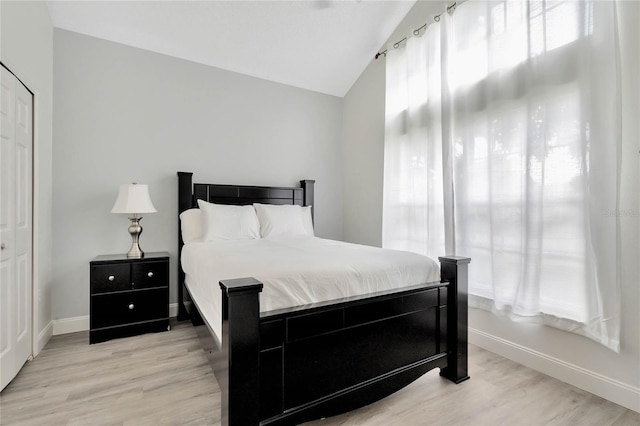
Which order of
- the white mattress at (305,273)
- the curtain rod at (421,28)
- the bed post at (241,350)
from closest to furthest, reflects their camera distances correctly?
the bed post at (241,350)
the white mattress at (305,273)
the curtain rod at (421,28)

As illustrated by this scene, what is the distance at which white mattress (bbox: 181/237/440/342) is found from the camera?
1554 mm

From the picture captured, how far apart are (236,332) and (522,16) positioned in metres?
2.87

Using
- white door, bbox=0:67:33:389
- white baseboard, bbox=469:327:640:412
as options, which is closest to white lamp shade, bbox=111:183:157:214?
white door, bbox=0:67:33:389

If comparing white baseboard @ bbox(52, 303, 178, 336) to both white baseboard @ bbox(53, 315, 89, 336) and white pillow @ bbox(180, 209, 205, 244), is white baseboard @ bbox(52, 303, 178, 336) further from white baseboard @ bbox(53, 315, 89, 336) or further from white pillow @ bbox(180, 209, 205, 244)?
white pillow @ bbox(180, 209, 205, 244)

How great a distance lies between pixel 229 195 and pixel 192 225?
0.60 meters

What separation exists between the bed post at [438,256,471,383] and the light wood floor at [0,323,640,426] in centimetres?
8

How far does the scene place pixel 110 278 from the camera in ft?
8.82

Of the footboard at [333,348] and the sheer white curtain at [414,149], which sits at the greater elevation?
the sheer white curtain at [414,149]

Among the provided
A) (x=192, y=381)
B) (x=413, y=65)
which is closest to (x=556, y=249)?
(x=413, y=65)

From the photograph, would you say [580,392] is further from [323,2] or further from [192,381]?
[323,2]

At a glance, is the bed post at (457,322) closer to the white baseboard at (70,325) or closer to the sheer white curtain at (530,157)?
the sheer white curtain at (530,157)

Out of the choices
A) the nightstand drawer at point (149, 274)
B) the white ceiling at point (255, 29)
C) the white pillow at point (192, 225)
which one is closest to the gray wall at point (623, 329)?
the white ceiling at point (255, 29)

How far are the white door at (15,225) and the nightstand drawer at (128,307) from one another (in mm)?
433

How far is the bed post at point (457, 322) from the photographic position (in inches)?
79.3
